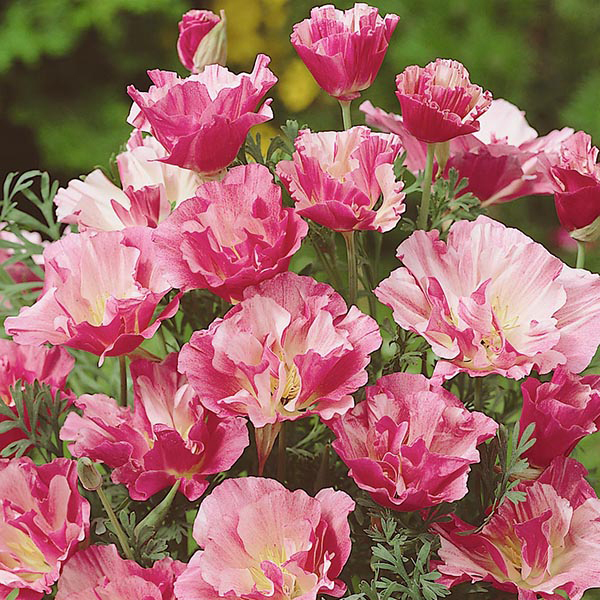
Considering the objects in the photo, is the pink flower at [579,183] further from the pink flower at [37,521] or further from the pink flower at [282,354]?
the pink flower at [37,521]

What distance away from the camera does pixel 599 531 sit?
35 cm

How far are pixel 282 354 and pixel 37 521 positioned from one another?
109 mm

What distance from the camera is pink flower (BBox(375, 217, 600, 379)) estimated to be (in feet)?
1.12

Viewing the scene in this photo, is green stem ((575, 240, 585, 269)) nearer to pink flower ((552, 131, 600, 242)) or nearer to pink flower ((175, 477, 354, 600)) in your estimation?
pink flower ((552, 131, 600, 242))

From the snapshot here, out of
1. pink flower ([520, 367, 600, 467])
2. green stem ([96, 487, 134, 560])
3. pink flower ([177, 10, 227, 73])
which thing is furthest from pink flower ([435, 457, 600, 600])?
pink flower ([177, 10, 227, 73])

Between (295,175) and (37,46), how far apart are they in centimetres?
126

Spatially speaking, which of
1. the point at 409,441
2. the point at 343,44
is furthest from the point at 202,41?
the point at 409,441

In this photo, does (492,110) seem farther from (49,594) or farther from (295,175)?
(49,594)

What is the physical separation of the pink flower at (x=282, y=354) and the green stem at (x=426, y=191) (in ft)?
0.24

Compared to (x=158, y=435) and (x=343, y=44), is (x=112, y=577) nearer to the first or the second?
(x=158, y=435)

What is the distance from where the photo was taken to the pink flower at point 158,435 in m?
0.36

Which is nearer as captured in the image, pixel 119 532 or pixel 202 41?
pixel 119 532

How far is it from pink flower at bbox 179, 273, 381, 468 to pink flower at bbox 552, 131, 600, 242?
10cm

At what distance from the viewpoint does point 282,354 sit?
1.13ft
